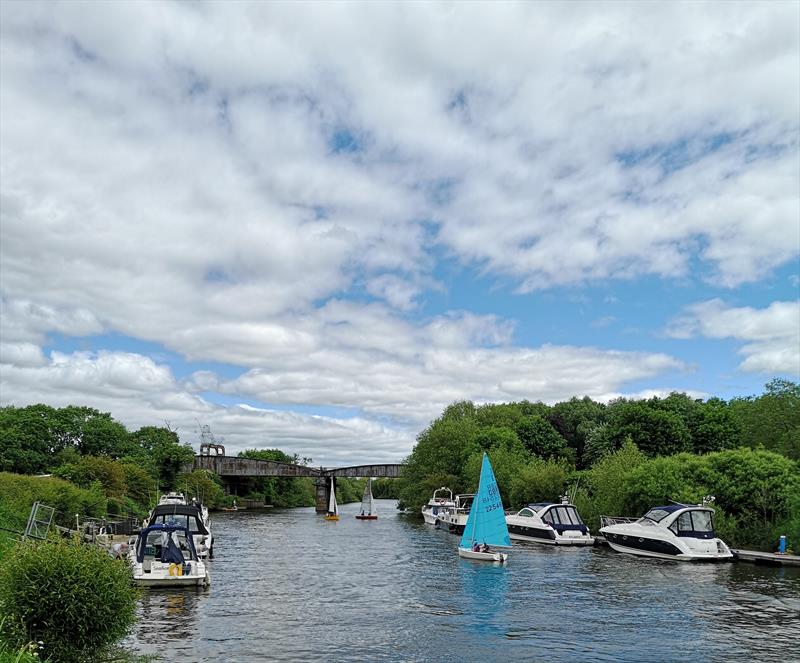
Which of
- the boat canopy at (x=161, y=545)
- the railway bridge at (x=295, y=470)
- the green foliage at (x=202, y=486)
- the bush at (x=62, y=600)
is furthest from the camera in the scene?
the railway bridge at (x=295, y=470)

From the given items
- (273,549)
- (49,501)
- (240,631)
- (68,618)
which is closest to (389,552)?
(273,549)

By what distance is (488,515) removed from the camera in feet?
162

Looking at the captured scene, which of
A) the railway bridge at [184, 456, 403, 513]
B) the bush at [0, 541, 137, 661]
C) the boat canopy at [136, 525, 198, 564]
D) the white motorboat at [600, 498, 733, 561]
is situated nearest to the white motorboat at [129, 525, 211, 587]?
the boat canopy at [136, 525, 198, 564]

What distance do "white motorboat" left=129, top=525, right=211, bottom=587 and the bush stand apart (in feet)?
56.8

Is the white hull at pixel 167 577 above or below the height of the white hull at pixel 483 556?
below

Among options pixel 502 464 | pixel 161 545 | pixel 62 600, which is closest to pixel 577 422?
pixel 502 464

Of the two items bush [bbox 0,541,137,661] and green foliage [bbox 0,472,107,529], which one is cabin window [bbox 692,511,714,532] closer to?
bush [bbox 0,541,137,661]

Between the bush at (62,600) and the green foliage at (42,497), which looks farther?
the green foliage at (42,497)

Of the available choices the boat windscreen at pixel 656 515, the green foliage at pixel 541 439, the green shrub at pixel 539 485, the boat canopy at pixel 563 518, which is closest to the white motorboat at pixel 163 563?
the boat windscreen at pixel 656 515

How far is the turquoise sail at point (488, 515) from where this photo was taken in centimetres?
4897

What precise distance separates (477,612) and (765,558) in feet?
78.5

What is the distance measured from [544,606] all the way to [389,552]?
91.6 ft

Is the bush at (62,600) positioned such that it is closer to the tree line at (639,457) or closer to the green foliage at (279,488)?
the tree line at (639,457)

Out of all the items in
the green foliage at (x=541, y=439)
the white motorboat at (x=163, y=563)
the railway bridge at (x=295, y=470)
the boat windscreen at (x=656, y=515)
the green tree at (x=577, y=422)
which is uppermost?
the green tree at (x=577, y=422)
